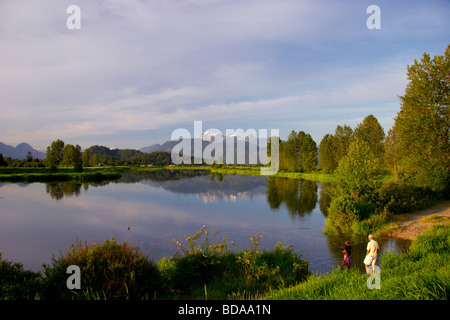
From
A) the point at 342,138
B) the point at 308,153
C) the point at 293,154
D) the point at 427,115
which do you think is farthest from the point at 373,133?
the point at 293,154

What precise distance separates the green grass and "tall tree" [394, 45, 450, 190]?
17099mm

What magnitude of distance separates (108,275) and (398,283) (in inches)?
377

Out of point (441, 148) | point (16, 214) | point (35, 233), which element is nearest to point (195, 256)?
point (35, 233)

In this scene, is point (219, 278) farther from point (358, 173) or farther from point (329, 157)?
point (329, 157)

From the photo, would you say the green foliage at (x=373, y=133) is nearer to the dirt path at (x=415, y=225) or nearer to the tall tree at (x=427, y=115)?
the tall tree at (x=427, y=115)

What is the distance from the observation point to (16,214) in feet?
108

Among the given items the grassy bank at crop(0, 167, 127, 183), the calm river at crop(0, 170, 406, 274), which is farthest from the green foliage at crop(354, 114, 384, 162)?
the grassy bank at crop(0, 167, 127, 183)

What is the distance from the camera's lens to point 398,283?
8273mm

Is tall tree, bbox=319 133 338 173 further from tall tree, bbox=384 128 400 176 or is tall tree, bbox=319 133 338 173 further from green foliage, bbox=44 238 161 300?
green foliage, bbox=44 238 161 300

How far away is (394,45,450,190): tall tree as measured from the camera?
92.3ft

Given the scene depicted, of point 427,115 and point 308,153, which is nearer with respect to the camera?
point 427,115

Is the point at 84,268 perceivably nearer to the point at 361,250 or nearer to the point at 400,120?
the point at 361,250

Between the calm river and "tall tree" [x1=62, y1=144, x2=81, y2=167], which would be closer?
the calm river

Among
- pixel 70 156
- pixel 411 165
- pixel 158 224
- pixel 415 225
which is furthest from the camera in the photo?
pixel 70 156
